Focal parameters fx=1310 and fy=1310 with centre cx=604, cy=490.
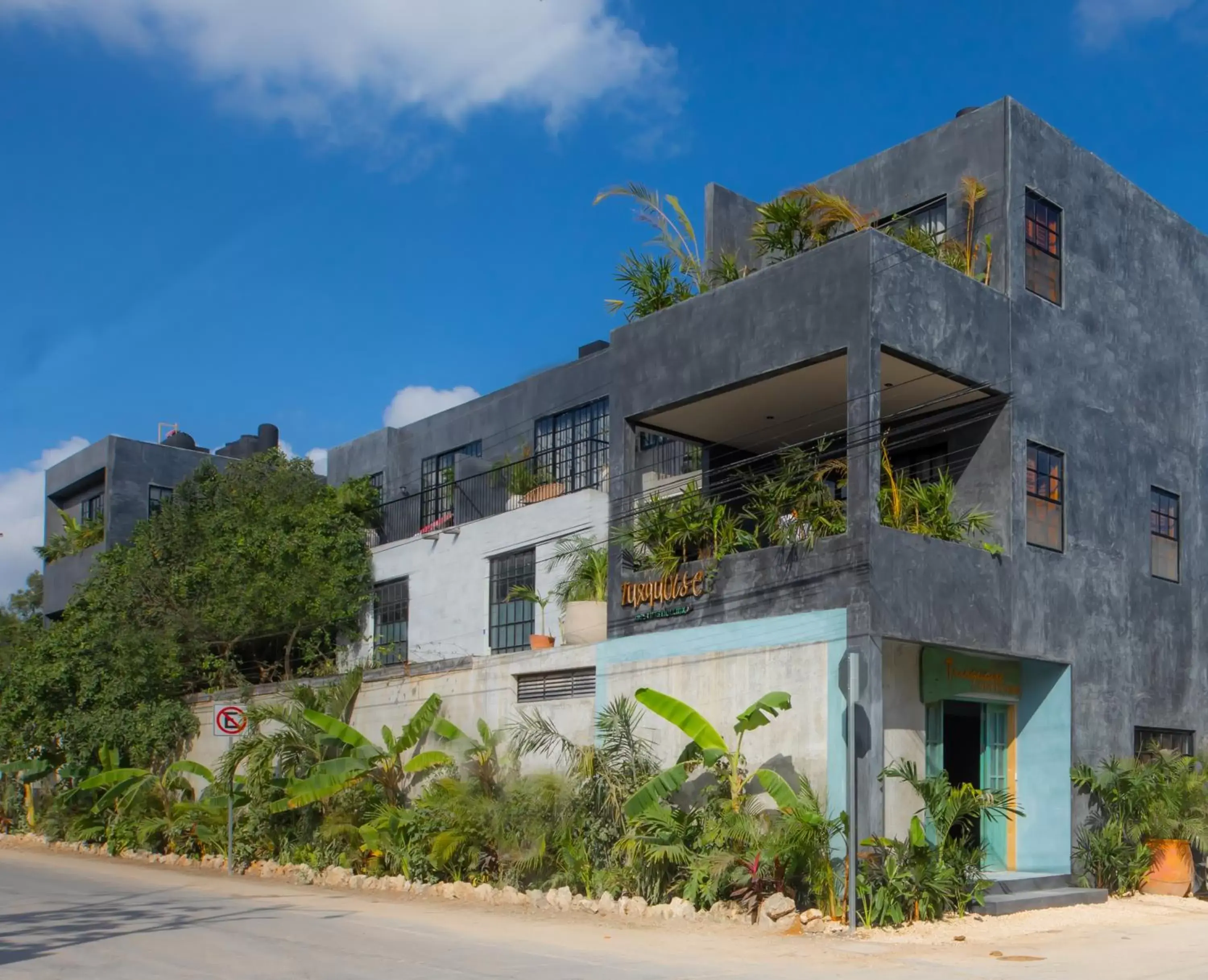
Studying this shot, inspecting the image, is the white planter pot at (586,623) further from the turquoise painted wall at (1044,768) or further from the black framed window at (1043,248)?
the black framed window at (1043,248)

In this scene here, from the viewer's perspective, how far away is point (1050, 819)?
18.4 meters

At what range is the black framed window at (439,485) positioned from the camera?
29.3m

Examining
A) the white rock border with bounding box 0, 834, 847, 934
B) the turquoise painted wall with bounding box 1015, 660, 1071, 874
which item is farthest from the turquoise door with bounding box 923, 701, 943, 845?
the white rock border with bounding box 0, 834, 847, 934

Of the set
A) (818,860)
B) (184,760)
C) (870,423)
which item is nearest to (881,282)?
(870,423)

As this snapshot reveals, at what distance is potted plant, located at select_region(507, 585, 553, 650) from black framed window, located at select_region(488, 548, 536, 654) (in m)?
0.09

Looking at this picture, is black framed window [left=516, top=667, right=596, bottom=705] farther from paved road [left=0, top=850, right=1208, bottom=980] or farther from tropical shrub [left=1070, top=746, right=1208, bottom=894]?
tropical shrub [left=1070, top=746, right=1208, bottom=894]

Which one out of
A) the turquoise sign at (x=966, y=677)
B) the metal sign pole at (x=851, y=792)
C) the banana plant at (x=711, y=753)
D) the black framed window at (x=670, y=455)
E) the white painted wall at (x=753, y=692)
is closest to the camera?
the metal sign pole at (x=851, y=792)

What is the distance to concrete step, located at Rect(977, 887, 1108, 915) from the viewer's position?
1612 centimetres

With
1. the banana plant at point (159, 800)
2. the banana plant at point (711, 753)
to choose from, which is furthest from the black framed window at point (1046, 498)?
the banana plant at point (159, 800)

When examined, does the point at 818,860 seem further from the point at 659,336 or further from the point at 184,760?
the point at 184,760

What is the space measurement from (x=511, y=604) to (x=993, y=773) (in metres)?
10.2

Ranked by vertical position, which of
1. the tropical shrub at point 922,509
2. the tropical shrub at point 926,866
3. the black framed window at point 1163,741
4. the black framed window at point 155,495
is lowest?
the tropical shrub at point 926,866

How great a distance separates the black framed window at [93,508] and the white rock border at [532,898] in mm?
14740

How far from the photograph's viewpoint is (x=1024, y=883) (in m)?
17.3
